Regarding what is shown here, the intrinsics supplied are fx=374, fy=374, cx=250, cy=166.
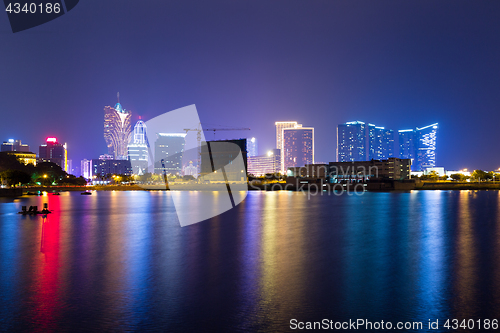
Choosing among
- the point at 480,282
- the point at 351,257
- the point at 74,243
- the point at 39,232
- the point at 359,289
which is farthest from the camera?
the point at 39,232

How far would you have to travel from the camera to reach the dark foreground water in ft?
33.5

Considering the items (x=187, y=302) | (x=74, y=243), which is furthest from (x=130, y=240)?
(x=187, y=302)

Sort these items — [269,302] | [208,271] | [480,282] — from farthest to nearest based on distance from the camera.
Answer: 1. [208,271]
2. [480,282]
3. [269,302]

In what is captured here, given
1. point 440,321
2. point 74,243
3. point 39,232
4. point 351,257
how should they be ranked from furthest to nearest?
point 39,232 < point 74,243 < point 351,257 < point 440,321

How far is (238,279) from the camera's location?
14273 mm

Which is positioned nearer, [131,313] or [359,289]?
[131,313]

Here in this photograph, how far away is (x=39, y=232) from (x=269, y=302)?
76.6 feet

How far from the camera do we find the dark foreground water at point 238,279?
10.2 metres

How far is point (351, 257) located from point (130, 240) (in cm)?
1423

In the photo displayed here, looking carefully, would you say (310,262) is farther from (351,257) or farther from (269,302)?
(269,302)

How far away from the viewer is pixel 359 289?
12.8m

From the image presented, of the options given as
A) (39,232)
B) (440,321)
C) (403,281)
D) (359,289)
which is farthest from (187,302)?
(39,232)

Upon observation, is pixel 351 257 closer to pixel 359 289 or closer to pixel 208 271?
pixel 359 289

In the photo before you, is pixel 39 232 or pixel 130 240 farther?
pixel 39 232
